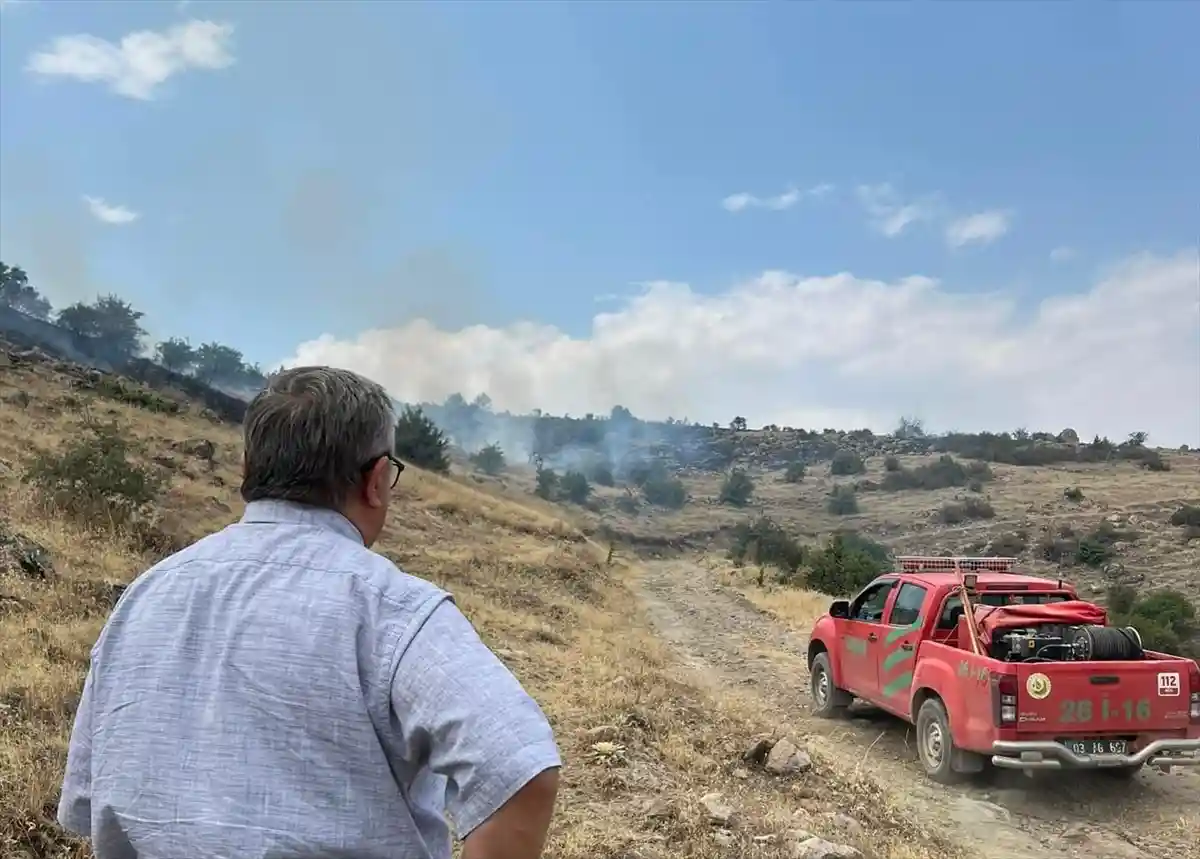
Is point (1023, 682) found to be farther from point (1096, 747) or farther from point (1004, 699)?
point (1096, 747)

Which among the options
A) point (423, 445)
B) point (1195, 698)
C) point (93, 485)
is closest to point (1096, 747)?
point (1195, 698)

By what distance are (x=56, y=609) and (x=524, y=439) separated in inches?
3574

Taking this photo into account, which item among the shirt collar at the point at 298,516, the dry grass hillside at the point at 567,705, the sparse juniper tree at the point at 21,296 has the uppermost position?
the sparse juniper tree at the point at 21,296

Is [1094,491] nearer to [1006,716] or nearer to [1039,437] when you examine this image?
[1039,437]

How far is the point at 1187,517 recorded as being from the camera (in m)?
36.9

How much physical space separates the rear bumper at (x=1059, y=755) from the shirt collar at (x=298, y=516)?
6266 mm

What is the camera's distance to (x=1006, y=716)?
6.82m

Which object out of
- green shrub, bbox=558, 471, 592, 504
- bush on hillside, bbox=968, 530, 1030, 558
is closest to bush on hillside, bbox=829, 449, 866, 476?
green shrub, bbox=558, 471, 592, 504

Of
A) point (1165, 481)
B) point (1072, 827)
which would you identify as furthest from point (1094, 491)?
point (1072, 827)

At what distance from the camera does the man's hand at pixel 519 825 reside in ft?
4.79

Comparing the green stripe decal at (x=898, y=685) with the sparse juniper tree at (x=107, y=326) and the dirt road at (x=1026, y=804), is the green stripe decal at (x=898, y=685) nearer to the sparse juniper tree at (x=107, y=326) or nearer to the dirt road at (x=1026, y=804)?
the dirt road at (x=1026, y=804)

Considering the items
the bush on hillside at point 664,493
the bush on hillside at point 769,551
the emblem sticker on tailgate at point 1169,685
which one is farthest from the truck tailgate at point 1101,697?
the bush on hillside at point 664,493

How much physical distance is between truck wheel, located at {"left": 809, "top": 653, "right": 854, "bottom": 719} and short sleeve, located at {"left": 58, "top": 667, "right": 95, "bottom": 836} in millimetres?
9005

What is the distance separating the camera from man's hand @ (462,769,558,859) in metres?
1.46
